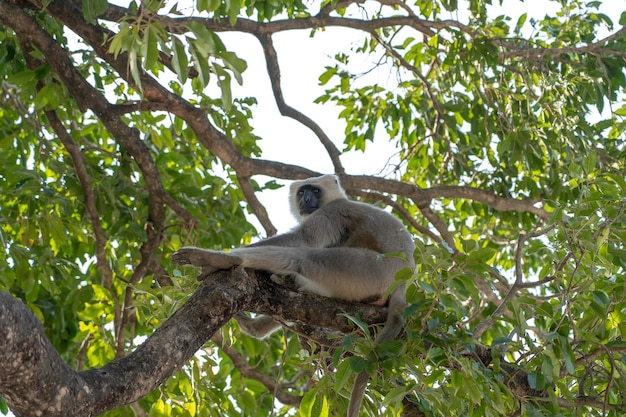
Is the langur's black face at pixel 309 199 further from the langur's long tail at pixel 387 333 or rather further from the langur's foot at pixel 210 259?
the langur's foot at pixel 210 259

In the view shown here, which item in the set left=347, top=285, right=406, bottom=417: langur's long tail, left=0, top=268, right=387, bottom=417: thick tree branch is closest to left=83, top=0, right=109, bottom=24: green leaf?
left=0, top=268, right=387, bottom=417: thick tree branch

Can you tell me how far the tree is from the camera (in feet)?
9.90

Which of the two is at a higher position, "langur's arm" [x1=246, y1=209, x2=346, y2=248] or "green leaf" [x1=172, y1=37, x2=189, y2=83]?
"green leaf" [x1=172, y1=37, x2=189, y2=83]

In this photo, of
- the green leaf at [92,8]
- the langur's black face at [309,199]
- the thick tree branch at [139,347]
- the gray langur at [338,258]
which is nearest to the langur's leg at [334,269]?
the gray langur at [338,258]

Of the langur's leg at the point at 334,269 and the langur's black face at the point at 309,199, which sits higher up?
the langur's black face at the point at 309,199

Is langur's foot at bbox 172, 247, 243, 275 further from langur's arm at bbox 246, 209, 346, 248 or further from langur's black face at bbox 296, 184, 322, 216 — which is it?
langur's black face at bbox 296, 184, 322, 216

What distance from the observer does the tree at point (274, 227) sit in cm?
302

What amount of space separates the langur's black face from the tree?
0.84 feet

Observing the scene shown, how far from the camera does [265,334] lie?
4.43 meters

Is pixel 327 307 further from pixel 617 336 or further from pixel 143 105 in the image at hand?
pixel 143 105

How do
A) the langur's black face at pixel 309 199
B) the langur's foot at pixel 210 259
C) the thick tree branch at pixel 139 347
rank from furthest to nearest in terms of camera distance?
the langur's black face at pixel 309 199, the langur's foot at pixel 210 259, the thick tree branch at pixel 139 347

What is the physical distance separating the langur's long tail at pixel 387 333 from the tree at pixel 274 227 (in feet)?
0.22

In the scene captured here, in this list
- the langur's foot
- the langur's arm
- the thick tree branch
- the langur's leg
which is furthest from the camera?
the langur's arm

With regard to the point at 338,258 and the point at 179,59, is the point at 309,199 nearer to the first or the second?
the point at 338,258
